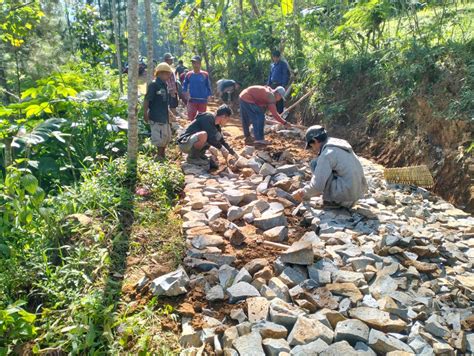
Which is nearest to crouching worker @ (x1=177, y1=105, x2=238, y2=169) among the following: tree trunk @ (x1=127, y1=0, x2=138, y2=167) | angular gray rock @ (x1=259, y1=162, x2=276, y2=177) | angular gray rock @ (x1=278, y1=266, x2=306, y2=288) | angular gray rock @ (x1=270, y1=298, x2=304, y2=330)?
angular gray rock @ (x1=259, y1=162, x2=276, y2=177)

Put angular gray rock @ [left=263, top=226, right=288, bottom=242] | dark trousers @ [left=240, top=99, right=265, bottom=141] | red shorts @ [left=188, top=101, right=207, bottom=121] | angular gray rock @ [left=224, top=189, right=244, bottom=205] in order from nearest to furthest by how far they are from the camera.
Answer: angular gray rock @ [left=263, top=226, right=288, bottom=242]
angular gray rock @ [left=224, top=189, right=244, bottom=205]
dark trousers @ [left=240, top=99, right=265, bottom=141]
red shorts @ [left=188, top=101, right=207, bottom=121]

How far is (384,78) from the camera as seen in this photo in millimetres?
7109

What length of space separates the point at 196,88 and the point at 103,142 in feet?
8.81

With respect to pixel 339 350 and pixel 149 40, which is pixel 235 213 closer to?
pixel 339 350

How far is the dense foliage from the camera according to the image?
2.71 m

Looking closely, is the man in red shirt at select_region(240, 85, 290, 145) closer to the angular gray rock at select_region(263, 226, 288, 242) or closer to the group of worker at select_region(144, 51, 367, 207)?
the group of worker at select_region(144, 51, 367, 207)

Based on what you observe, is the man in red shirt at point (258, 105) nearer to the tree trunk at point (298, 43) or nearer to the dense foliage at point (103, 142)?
the dense foliage at point (103, 142)

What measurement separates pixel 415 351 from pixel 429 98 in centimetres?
476

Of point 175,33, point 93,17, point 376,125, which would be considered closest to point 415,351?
point 376,125

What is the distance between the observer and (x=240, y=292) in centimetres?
296

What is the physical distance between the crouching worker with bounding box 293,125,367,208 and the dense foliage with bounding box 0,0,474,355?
5.55 feet

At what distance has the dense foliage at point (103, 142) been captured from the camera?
107 inches

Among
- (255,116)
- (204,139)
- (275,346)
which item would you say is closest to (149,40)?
(255,116)

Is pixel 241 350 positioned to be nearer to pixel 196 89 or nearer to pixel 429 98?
pixel 429 98
